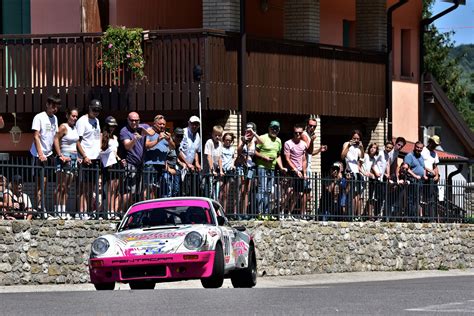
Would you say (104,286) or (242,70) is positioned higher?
(242,70)

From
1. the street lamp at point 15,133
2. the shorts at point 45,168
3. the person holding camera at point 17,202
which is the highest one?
the street lamp at point 15,133

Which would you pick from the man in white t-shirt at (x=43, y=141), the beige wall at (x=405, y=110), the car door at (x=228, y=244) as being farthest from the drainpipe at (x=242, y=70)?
the car door at (x=228, y=244)

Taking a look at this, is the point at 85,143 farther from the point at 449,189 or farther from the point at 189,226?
the point at 449,189

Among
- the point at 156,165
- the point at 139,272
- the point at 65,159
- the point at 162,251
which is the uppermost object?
the point at 65,159

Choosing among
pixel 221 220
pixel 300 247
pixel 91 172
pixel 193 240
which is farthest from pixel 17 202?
pixel 300 247

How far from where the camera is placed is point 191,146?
26.7 meters

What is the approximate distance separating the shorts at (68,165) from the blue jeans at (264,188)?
15.8 ft

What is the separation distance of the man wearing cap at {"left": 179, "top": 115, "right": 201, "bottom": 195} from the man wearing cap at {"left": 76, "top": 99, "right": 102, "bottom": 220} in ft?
6.45

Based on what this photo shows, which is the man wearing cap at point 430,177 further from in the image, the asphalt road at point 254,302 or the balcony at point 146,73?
the asphalt road at point 254,302

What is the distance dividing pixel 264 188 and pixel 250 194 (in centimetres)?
38

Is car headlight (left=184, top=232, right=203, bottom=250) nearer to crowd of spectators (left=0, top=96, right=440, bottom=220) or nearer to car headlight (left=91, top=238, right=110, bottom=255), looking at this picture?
car headlight (left=91, top=238, right=110, bottom=255)

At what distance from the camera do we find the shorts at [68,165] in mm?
24125

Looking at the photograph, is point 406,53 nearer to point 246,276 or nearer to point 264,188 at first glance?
point 264,188

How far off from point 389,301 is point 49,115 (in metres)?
8.47
